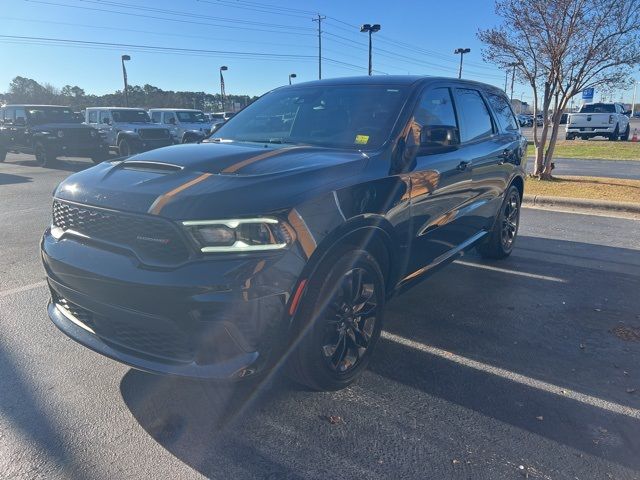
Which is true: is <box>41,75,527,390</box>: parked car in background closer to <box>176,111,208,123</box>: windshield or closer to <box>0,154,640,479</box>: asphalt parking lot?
<box>0,154,640,479</box>: asphalt parking lot

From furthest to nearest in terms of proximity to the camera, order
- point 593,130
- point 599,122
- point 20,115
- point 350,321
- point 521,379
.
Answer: point 593,130
point 599,122
point 20,115
point 521,379
point 350,321

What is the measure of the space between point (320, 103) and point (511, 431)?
8.84ft

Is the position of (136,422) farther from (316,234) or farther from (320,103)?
(320,103)

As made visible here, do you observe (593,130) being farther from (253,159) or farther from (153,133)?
(253,159)

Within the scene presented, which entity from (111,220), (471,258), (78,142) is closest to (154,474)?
(111,220)

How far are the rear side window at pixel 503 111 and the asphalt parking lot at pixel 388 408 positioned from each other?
2.10m

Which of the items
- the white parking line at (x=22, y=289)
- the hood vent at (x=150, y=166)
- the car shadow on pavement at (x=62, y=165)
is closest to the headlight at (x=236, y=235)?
the hood vent at (x=150, y=166)

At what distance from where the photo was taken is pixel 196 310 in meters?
2.33

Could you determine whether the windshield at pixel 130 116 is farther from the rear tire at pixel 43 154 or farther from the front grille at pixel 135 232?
the front grille at pixel 135 232

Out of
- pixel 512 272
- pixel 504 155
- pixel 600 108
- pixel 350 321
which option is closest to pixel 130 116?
pixel 504 155

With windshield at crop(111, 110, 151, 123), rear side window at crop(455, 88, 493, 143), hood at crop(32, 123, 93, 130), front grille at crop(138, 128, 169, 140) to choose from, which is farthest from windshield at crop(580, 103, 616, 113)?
rear side window at crop(455, 88, 493, 143)

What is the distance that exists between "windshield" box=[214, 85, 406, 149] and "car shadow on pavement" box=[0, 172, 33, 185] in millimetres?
10019

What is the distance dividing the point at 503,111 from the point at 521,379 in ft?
11.3

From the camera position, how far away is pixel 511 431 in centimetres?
268
